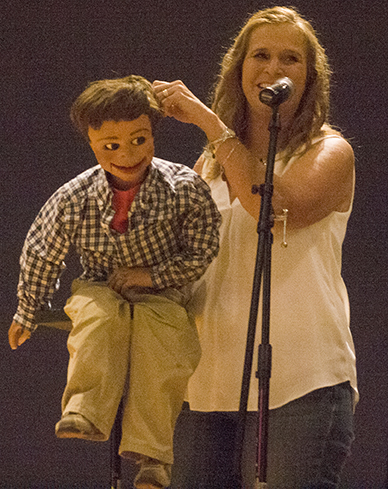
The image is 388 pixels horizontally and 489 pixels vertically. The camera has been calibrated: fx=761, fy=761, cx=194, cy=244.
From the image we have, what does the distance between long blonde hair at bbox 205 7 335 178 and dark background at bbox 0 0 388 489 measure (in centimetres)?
113

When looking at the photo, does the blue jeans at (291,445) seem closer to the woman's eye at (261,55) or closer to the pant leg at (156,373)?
the pant leg at (156,373)

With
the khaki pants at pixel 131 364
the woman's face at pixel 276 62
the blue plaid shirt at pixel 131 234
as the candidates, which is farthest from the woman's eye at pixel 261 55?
the khaki pants at pixel 131 364

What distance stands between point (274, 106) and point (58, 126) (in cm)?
178

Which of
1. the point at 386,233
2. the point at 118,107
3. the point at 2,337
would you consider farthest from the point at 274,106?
the point at 2,337

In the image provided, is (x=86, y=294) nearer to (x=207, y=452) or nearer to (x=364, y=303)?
(x=207, y=452)

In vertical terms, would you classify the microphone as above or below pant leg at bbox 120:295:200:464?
above

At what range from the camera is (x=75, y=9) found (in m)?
3.08

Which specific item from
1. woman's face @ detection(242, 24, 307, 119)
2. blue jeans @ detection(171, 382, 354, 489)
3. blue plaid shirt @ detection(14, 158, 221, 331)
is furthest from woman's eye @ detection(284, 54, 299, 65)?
blue jeans @ detection(171, 382, 354, 489)

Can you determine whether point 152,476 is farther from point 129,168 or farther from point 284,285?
point 129,168

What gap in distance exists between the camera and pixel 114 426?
1.68 metres

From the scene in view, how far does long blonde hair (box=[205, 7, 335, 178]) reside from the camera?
179cm

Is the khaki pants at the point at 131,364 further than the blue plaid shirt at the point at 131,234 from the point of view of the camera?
No

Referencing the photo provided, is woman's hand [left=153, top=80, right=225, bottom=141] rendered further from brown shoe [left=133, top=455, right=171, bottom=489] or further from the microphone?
brown shoe [left=133, top=455, right=171, bottom=489]

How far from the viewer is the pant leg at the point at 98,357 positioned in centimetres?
145
